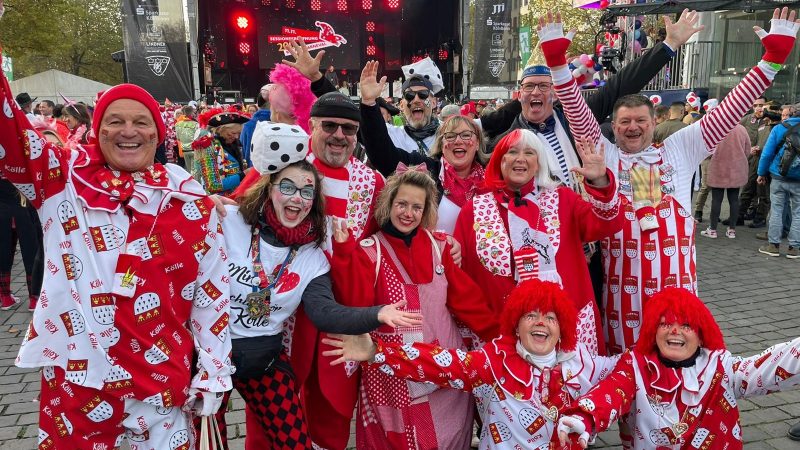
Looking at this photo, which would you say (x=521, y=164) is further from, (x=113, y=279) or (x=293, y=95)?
(x=113, y=279)

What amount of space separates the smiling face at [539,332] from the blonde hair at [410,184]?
0.65m

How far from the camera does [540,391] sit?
260 centimetres

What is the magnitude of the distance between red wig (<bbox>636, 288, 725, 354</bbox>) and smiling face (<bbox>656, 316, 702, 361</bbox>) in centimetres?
3

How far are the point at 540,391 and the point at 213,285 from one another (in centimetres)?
148

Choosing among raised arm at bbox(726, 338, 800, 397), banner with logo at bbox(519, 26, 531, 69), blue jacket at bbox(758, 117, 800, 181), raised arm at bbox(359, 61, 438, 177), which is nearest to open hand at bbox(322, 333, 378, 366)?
raised arm at bbox(359, 61, 438, 177)

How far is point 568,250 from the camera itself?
2.83 meters

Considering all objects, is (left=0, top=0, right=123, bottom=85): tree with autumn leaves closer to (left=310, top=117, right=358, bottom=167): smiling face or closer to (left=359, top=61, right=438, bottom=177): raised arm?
(left=359, top=61, right=438, bottom=177): raised arm

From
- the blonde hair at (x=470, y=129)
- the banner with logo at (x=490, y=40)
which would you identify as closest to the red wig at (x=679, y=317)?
the blonde hair at (x=470, y=129)

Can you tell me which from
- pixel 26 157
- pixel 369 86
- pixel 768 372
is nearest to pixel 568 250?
pixel 768 372

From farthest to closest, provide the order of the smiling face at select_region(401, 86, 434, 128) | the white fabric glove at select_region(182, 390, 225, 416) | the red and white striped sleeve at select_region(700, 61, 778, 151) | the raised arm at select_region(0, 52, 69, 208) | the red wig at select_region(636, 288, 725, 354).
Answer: the smiling face at select_region(401, 86, 434, 128)
the red and white striped sleeve at select_region(700, 61, 778, 151)
the red wig at select_region(636, 288, 725, 354)
the white fabric glove at select_region(182, 390, 225, 416)
the raised arm at select_region(0, 52, 69, 208)

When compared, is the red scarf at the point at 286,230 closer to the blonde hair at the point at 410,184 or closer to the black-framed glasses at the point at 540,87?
the blonde hair at the point at 410,184

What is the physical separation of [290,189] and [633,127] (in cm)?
178

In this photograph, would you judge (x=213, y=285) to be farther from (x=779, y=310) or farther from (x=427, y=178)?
(x=779, y=310)

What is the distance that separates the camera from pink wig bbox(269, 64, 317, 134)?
3.54 m
